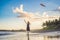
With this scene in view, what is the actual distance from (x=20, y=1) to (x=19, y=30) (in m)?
0.35

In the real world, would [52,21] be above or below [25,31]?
above

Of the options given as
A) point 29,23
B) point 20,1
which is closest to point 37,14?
point 29,23

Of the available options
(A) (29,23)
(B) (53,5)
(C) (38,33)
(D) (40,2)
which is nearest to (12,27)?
(A) (29,23)

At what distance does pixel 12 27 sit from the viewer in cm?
178

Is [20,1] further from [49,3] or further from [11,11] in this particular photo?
[49,3]

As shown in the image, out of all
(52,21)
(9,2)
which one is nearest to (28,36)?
(52,21)

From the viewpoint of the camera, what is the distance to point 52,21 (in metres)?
1.80

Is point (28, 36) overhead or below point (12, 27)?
below

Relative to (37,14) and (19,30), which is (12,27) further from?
(37,14)

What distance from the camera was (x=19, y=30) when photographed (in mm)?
1769

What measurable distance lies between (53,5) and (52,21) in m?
0.20

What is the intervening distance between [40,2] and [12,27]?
1.50ft

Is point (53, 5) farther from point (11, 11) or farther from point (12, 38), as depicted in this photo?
point (12, 38)

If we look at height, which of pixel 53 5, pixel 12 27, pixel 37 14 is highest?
pixel 53 5
